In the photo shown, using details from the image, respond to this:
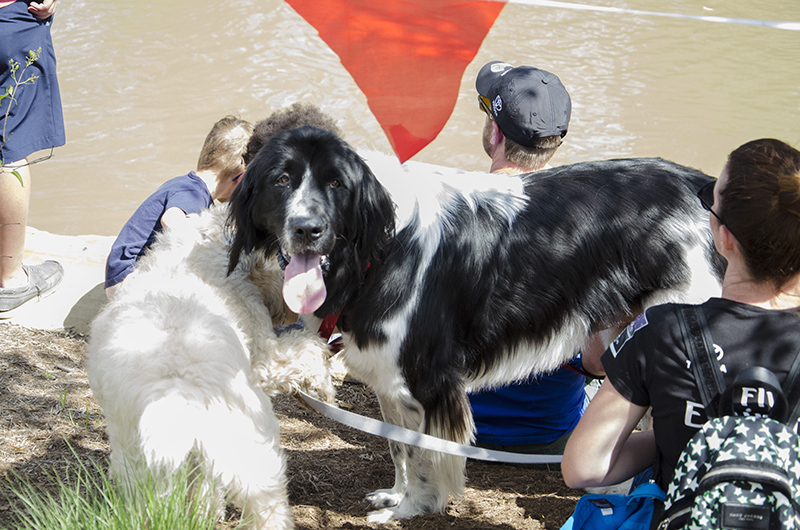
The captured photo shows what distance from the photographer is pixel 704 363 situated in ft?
5.71

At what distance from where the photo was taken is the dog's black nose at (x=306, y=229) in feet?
8.65

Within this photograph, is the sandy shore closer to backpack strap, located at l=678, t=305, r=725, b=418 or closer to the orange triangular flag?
the orange triangular flag

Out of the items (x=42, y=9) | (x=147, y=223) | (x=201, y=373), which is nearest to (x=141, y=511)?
(x=201, y=373)

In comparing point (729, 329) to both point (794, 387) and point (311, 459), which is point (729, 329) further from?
point (311, 459)

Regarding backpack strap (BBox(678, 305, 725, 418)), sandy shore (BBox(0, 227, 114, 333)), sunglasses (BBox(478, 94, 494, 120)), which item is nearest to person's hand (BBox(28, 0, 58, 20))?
sandy shore (BBox(0, 227, 114, 333))

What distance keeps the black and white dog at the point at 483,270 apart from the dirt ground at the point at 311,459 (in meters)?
0.23

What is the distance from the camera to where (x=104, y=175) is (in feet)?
27.8

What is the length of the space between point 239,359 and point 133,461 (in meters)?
0.48

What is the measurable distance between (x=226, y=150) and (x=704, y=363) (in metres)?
3.51

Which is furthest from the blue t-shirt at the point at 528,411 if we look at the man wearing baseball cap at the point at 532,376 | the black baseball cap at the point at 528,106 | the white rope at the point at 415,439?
the black baseball cap at the point at 528,106

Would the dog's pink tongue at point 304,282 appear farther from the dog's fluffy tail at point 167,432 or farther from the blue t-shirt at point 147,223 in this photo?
the blue t-shirt at point 147,223

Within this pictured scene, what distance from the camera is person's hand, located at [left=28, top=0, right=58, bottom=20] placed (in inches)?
173

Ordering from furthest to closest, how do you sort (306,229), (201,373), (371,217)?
(371,217)
(306,229)
(201,373)

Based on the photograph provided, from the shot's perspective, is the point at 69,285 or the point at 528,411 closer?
the point at 528,411
